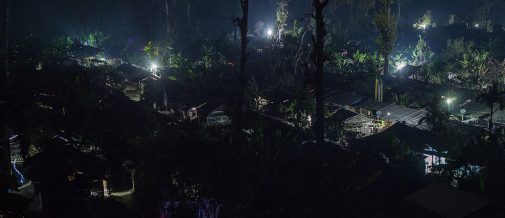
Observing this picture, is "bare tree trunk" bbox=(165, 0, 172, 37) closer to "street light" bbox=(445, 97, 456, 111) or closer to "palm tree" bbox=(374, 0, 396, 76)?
"palm tree" bbox=(374, 0, 396, 76)

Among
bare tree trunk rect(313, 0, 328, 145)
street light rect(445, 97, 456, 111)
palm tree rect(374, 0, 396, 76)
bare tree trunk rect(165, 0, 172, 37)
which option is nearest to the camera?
bare tree trunk rect(313, 0, 328, 145)

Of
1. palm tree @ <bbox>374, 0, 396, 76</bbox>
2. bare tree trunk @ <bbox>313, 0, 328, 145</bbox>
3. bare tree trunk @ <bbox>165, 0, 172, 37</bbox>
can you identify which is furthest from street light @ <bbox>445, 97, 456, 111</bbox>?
bare tree trunk @ <bbox>165, 0, 172, 37</bbox>

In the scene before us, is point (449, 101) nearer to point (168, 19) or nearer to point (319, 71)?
point (319, 71)

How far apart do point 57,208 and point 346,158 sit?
11.6m

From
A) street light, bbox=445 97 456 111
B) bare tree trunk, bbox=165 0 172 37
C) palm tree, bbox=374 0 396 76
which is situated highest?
bare tree trunk, bbox=165 0 172 37

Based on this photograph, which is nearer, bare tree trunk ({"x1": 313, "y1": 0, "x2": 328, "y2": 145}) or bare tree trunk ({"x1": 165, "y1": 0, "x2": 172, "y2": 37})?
bare tree trunk ({"x1": 313, "y1": 0, "x2": 328, "y2": 145})

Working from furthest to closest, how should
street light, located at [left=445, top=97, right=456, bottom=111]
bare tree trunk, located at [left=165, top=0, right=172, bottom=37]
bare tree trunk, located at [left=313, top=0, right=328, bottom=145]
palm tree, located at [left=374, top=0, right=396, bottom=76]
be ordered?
bare tree trunk, located at [left=165, top=0, right=172, bottom=37] → palm tree, located at [left=374, top=0, right=396, bottom=76] → street light, located at [left=445, top=97, right=456, bottom=111] → bare tree trunk, located at [left=313, top=0, right=328, bottom=145]

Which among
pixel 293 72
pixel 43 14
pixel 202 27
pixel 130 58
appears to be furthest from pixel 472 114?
pixel 43 14

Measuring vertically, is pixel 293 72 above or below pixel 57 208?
above

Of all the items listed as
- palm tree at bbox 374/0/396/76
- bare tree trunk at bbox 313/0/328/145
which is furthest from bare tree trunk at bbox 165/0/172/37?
bare tree trunk at bbox 313/0/328/145

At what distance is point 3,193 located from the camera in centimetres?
391

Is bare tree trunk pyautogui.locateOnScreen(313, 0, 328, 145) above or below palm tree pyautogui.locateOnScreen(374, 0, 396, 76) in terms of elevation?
below

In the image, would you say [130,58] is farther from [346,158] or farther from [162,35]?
[346,158]

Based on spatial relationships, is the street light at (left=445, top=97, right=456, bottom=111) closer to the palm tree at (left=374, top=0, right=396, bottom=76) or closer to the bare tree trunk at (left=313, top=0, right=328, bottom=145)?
the palm tree at (left=374, top=0, right=396, bottom=76)
